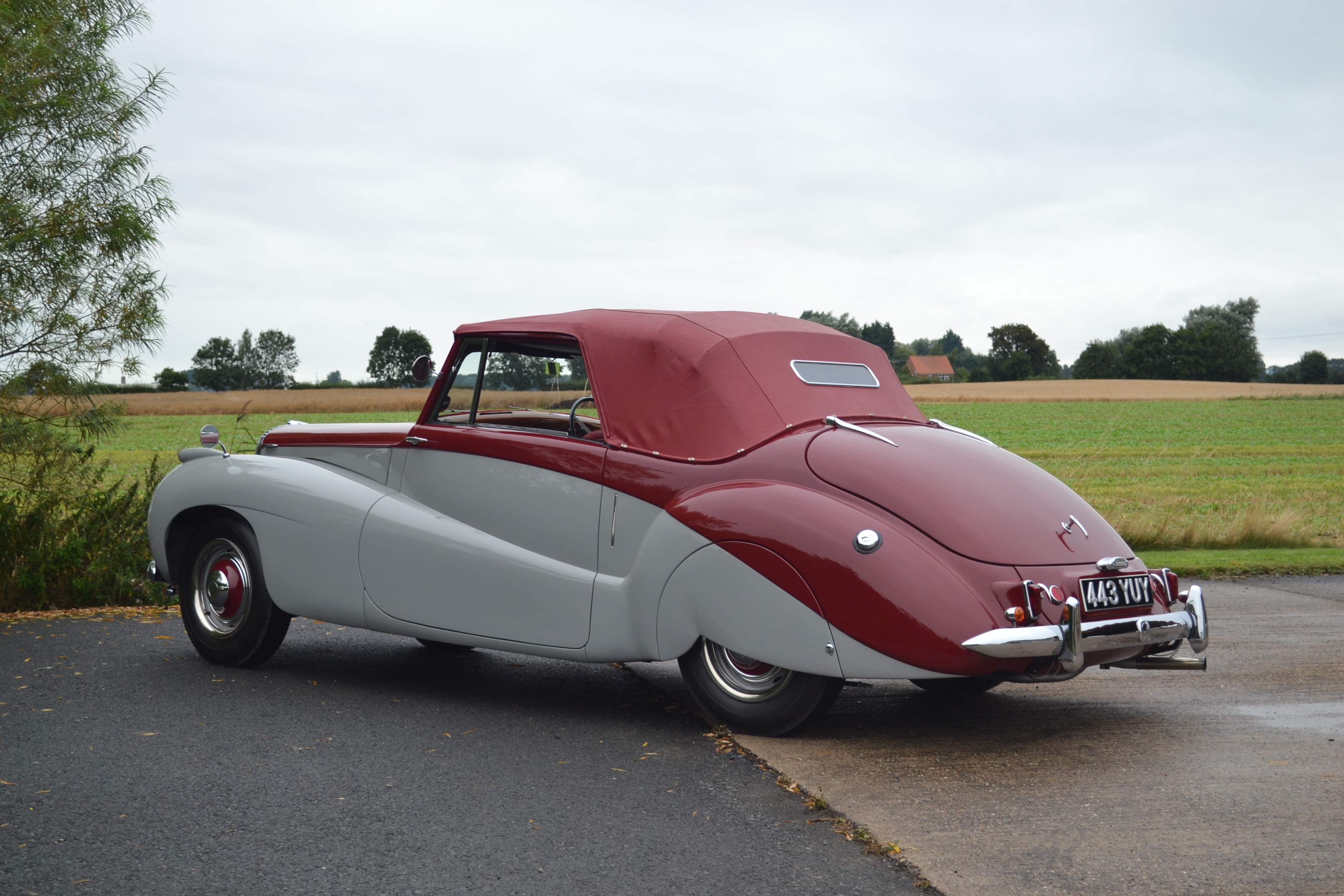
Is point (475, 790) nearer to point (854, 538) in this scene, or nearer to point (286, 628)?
point (854, 538)

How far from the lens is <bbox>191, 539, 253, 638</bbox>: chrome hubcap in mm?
6086

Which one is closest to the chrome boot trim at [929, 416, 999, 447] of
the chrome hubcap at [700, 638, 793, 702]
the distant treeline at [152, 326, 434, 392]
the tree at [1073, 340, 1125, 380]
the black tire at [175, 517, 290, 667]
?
the chrome hubcap at [700, 638, 793, 702]

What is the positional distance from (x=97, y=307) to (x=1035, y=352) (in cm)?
10667

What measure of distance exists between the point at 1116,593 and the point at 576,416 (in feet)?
8.43

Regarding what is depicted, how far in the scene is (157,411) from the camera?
44.8 meters

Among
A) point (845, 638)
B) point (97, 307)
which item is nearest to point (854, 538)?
point (845, 638)

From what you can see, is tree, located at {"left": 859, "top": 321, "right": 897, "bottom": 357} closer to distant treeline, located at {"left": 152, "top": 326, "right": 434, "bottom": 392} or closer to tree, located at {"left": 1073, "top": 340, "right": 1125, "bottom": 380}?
tree, located at {"left": 1073, "top": 340, "right": 1125, "bottom": 380}

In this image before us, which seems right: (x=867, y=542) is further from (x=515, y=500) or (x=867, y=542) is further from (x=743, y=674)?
(x=515, y=500)

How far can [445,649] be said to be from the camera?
6.96 m

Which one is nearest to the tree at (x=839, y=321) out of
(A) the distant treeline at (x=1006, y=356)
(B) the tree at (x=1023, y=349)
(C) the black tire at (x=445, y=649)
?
(A) the distant treeline at (x=1006, y=356)

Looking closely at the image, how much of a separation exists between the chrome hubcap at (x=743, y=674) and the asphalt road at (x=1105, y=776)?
0.66 feet

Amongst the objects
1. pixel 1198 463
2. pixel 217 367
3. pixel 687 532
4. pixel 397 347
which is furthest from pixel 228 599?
pixel 217 367

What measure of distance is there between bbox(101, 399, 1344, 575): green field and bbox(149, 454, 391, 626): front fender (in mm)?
1736

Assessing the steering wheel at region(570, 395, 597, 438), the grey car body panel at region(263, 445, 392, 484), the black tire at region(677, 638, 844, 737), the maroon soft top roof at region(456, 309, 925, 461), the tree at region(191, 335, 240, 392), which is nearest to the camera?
the black tire at region(677, 638, 844, 737)
